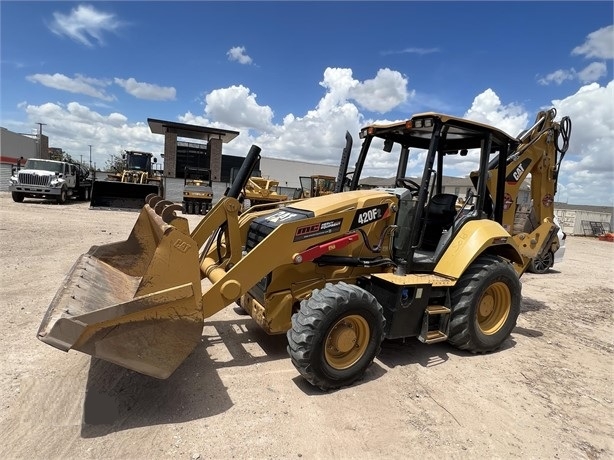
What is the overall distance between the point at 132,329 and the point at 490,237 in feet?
12.9

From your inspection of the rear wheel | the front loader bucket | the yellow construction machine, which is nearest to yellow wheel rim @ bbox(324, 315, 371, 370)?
the front loader bucket

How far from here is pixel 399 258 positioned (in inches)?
188

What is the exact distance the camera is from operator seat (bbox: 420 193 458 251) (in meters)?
5.45

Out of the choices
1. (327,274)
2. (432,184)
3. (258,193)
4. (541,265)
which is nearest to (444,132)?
(432,184)

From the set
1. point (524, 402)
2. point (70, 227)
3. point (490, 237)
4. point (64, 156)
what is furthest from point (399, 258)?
point (64, 156)

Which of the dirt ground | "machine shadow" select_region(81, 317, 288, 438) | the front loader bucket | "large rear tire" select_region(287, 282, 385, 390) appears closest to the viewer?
the front loader bucket

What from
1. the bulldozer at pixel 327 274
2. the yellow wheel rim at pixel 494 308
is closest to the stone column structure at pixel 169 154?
the bulldozer at pixel 327 274

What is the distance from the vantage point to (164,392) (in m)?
3.55

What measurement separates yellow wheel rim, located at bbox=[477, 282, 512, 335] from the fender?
0.55 meters

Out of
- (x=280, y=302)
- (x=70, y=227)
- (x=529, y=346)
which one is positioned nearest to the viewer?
(x=280, y=302)

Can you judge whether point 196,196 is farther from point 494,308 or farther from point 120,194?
point 494,308

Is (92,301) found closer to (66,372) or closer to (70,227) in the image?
(66,372)

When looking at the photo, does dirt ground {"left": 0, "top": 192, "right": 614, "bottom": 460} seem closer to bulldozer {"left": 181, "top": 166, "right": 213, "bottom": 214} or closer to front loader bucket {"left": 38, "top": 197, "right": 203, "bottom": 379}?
front loader bucket {"left": 38, "top": 197, "right": 203, "bottom": 379}

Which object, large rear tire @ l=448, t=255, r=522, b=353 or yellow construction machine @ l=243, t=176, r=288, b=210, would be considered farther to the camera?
yellow construction machine @ l=243, t=176, r=288, b=210
